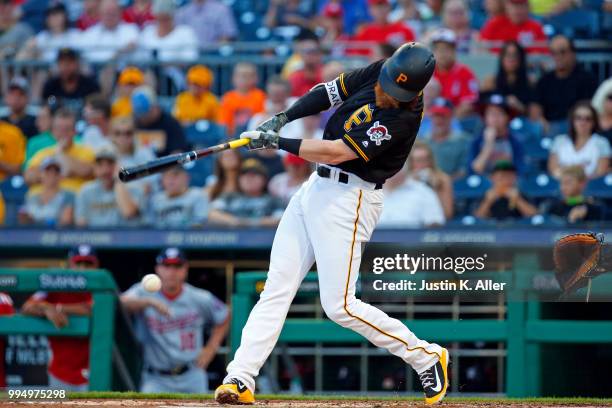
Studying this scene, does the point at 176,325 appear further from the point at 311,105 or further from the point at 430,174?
the point at 311,105

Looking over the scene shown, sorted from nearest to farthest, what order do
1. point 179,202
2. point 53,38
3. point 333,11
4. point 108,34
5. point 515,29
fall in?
point 179,202 → point 515,29 → point 333,11 → point 108,34 → point 53,38

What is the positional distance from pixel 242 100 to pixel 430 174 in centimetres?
227

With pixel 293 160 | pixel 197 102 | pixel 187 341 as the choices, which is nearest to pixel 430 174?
pixel 293 160

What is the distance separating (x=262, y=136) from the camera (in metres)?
5.61

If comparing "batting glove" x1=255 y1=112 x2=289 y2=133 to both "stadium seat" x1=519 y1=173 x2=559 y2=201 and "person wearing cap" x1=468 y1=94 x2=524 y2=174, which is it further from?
"person wearing cap" x1=468 y1=94 x2=524 y2=174

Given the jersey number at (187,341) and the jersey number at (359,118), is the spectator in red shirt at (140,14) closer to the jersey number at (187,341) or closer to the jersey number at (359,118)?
the jersey number at (187,341)

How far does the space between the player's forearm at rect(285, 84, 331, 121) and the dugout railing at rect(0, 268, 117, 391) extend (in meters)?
2.47

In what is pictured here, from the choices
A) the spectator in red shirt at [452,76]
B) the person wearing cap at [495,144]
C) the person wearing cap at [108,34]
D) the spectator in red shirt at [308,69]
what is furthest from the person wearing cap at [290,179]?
the person wearing cap at [108,34]

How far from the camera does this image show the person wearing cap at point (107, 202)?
9820 mm

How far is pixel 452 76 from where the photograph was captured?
1072 cm

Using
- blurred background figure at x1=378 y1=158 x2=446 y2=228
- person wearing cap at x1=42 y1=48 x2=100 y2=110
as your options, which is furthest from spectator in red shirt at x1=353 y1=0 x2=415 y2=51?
person wearing cap at x1=42 y1=48 x2=100 y2=110

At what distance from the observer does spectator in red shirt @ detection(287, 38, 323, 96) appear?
35.0ft

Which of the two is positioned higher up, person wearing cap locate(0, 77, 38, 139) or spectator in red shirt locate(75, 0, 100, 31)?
spectator in red shirt locate(75, 0, 100, 31)

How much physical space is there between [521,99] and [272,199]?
7.93ft
